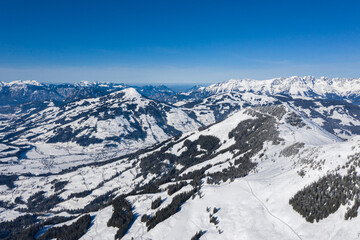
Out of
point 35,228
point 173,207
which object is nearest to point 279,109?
point 173,207

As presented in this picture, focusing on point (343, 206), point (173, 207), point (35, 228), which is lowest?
point (35, 228)

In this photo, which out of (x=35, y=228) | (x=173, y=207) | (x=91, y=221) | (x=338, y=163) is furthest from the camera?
(x=35, y=228)

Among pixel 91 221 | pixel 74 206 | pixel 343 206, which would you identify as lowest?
pixel 74 206

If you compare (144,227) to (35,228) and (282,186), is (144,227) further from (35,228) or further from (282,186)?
(35,228)

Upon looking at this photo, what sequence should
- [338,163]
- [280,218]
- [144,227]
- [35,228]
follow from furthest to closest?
[35,228] → [144,227] → [338,163] → [280,218]

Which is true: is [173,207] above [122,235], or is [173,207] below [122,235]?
above

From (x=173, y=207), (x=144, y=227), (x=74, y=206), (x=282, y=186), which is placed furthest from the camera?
(x=74, y=206)

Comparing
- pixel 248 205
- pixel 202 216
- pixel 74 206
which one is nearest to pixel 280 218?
pixel 248 205

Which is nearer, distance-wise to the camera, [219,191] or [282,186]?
[282,186]

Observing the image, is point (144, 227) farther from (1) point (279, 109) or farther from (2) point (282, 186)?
(1) point (279, 109)
